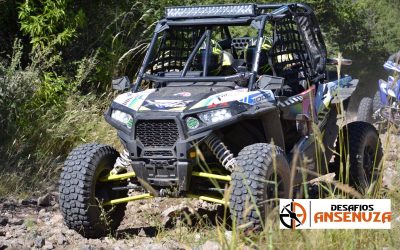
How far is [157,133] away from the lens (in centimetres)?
645

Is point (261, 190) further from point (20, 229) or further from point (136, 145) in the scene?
point (20, 229)

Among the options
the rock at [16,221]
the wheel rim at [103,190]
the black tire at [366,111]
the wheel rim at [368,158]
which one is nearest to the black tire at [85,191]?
the wheel rim at [103,190]

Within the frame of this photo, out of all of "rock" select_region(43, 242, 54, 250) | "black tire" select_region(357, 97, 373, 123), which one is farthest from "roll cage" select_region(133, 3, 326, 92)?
"black tire" select_region(357, 97, 373, 123)

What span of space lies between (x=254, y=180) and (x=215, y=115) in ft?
2.08

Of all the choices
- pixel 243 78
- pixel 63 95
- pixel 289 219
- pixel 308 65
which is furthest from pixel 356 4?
pixel 289 219

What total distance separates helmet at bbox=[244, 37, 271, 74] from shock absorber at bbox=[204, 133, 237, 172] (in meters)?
0.98

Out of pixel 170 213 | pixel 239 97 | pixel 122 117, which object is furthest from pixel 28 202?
pixel 239 97

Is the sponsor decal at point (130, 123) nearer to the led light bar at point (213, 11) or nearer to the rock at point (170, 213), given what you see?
the rock at point (170, 213)

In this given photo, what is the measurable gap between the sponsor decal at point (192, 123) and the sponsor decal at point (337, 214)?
1.87m

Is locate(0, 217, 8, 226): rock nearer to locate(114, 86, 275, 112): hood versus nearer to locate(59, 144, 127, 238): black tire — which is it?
locate(59, 144, 127, 238): black tire

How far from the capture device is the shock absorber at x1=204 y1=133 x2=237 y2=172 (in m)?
6.46

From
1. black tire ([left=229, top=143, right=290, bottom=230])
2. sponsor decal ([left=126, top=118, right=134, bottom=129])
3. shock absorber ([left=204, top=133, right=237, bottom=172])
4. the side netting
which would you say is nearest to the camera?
black tire ([left=229, top=143, right=290, bottom=230])

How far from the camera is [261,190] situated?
6078mm

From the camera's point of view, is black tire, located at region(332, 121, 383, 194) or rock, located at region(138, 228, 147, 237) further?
black tire, located at region(332, 121, 383, 194)
